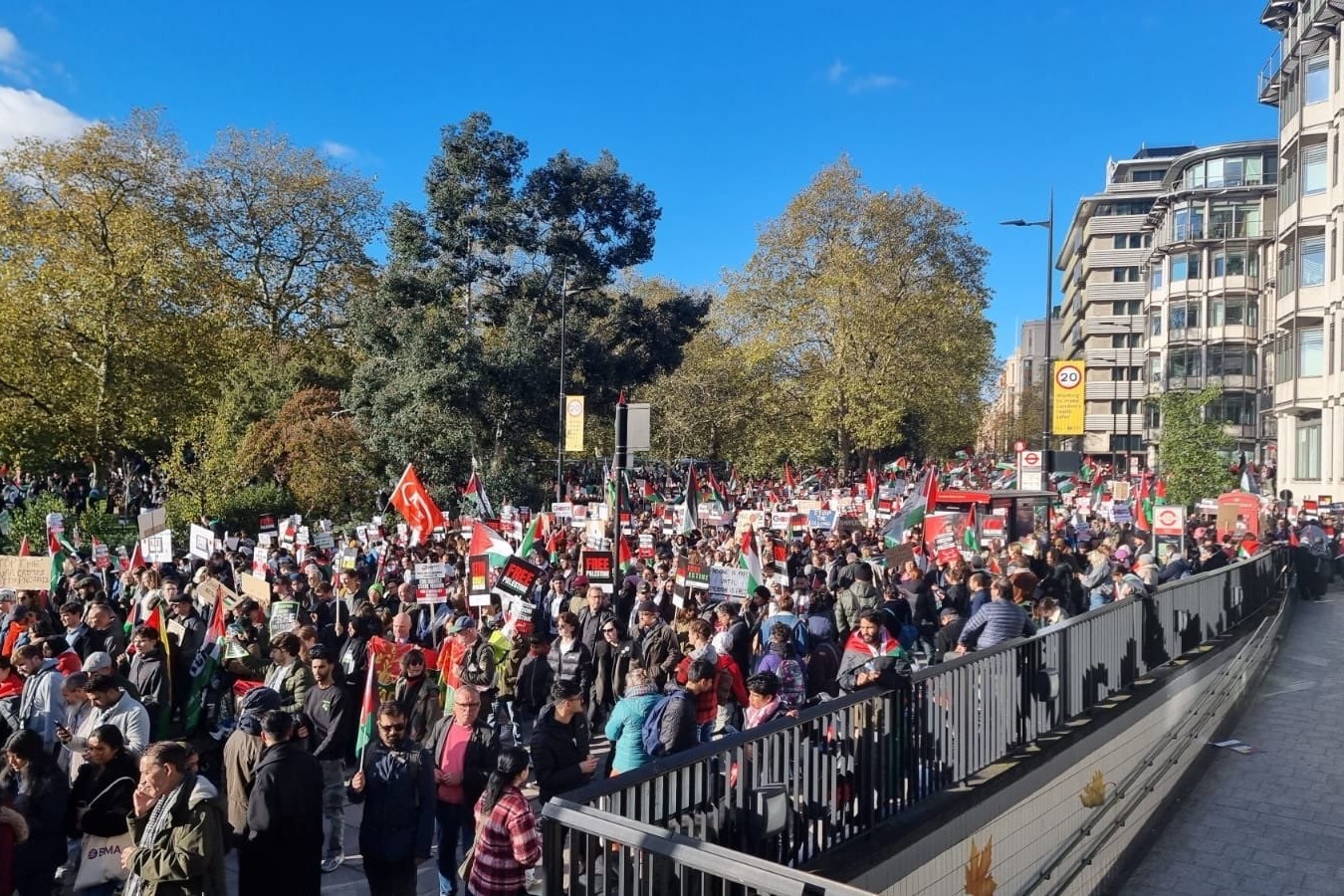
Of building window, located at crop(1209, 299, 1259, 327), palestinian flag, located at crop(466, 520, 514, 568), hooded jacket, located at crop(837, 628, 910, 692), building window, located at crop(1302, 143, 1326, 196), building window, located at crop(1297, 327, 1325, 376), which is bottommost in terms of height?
hooded jacket, located at crop(837, 628, 910, 692)

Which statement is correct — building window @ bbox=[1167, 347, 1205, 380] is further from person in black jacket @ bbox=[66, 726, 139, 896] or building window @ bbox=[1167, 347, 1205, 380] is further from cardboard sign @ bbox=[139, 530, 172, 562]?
person in black jacket @ bbox=[66, 726, 139, 896]

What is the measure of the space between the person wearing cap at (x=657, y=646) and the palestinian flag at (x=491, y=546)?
7.15ft

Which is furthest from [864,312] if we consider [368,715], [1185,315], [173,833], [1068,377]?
[173,833]

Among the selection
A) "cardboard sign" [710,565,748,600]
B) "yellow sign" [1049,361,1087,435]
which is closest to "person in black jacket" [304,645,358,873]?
"cardboard sign" [710,565,748,600]

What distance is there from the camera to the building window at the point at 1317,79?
33375 mm

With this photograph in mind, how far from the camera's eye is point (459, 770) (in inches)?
243

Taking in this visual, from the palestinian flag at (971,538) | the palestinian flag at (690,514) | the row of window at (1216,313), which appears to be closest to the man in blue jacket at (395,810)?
the palestinian flag at (971,538)

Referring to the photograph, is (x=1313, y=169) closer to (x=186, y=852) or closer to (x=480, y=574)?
(x=480, y=574)

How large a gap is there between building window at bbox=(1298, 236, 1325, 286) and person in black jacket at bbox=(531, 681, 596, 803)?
1445 inches

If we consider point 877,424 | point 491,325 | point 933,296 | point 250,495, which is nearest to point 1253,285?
point 933,296

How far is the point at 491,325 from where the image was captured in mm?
32375

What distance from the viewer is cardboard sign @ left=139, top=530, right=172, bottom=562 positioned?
571 inches

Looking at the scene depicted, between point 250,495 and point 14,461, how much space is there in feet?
27.2

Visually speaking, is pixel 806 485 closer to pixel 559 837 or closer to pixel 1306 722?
pixel 1306 722
